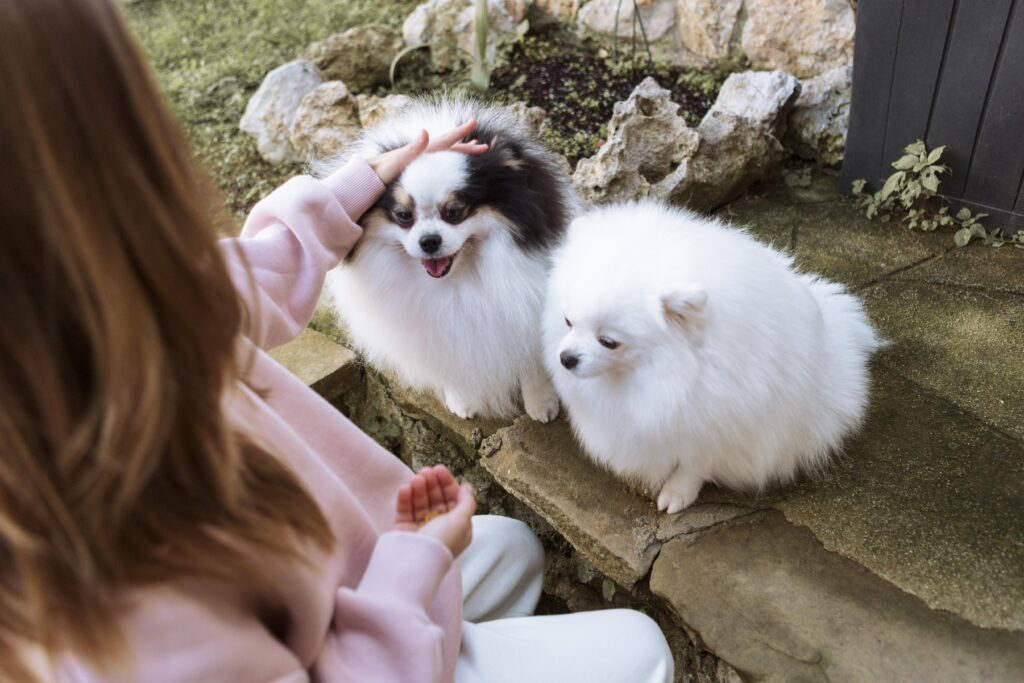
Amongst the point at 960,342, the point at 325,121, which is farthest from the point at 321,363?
the point at 960,342

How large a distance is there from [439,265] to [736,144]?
54.3 inches

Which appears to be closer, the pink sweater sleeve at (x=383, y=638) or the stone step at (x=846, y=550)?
the pink sweater sleeve at (x=383, y=638)

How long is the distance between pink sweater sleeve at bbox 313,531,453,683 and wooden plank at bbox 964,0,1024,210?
2179mm

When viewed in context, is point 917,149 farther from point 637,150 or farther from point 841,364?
point 841,364

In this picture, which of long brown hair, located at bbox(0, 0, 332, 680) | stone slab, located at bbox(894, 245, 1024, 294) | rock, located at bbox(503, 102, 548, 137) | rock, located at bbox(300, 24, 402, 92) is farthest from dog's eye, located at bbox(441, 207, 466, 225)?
rock, located at bbox(300, 24, 402, 92)

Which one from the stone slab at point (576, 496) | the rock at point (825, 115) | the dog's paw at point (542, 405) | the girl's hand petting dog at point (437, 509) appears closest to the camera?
the girl's hand petting dog at point (437, 509)

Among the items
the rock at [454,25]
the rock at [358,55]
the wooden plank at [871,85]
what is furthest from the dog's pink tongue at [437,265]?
the rock at [358,55]

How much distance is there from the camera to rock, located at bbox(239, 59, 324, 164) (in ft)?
10.8

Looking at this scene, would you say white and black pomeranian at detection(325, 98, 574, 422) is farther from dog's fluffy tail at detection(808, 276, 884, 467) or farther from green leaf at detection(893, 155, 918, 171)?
green leaf at detection(893, 155, 918, 171)

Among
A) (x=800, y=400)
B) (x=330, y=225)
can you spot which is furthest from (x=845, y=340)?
(x=330, y=225)

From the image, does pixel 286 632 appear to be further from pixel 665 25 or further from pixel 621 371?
pixel 665 25

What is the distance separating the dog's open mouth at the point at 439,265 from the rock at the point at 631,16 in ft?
6.72

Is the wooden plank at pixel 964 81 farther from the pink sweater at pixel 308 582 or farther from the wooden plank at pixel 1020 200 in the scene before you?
the pink sweater at pixel 308 582

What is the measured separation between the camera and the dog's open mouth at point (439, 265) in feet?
5.61
